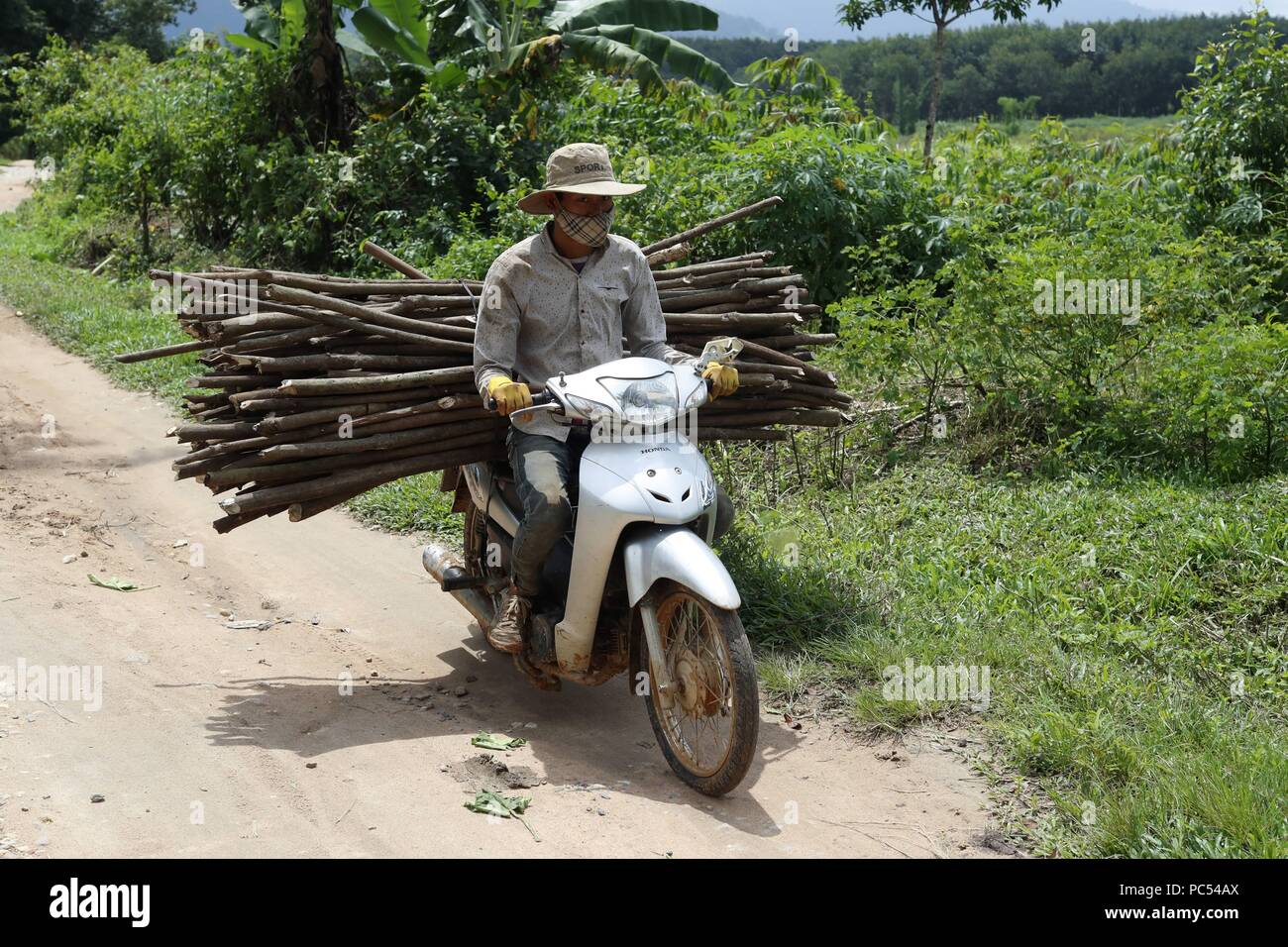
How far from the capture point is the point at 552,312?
469 centimetres

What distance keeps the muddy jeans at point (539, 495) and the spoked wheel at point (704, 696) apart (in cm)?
50

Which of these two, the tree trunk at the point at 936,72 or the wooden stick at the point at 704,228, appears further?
the tree trunk at the point at 936,72

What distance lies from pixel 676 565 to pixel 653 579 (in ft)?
0.45

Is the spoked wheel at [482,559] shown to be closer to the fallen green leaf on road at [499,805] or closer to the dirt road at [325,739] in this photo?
the dirt road at [325,739]

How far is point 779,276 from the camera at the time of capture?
236 inches

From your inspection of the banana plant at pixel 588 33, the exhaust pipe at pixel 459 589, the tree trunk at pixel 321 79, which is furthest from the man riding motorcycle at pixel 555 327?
the tree trunk at pixel 321 79

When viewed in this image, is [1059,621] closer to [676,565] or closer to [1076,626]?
[1076,626]

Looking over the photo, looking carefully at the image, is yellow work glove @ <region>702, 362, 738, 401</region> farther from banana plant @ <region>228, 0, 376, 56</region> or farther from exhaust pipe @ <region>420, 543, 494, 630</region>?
banana plant @ <region>228, 0, 376, 56</region>

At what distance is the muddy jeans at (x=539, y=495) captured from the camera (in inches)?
171

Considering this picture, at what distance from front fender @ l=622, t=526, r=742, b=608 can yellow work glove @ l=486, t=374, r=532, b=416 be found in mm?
606

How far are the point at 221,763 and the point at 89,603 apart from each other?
6.11 feet

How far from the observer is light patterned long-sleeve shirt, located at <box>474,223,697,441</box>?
462 centimetres

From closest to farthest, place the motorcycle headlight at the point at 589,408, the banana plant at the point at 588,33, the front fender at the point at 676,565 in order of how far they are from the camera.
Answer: the front fender at the point at 676,565, the motorcycle headlight at the point at 589,408, the banana plant at the point at 588,33
